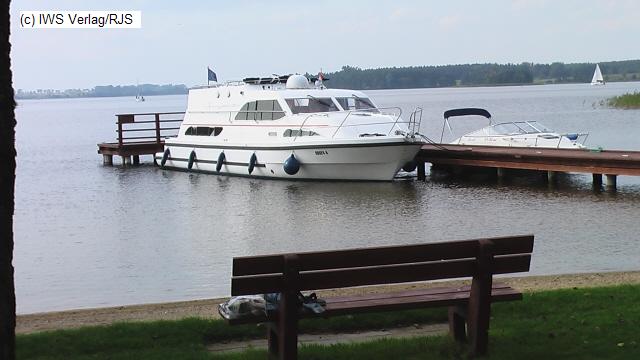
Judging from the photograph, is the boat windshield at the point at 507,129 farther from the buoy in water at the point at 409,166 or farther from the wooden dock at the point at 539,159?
the buoy in water at the point at 409,166

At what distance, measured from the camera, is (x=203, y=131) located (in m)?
35.2

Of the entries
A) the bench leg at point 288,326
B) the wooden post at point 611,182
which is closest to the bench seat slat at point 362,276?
the bench leg at point 288,326

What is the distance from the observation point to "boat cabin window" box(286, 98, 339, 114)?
1203 inches

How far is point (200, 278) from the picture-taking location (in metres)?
14.7

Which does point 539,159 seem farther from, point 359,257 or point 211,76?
point 359,257

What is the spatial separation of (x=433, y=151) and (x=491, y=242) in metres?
24.6

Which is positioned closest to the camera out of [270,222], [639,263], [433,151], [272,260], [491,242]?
[272,260]

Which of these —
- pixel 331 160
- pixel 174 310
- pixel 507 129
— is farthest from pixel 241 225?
pixel 507 129

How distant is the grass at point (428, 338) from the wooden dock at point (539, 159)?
53.1 ft

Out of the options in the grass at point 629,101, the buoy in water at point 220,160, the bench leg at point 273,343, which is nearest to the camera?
the bench leg at point 273,343

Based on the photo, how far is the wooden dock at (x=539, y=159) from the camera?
2459cm

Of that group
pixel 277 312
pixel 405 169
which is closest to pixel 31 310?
pixel 277 312

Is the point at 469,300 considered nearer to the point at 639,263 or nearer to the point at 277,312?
the point at 277,312

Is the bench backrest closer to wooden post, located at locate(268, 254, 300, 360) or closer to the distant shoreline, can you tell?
wooden post, located at locate(268, 254, 300, 360)
